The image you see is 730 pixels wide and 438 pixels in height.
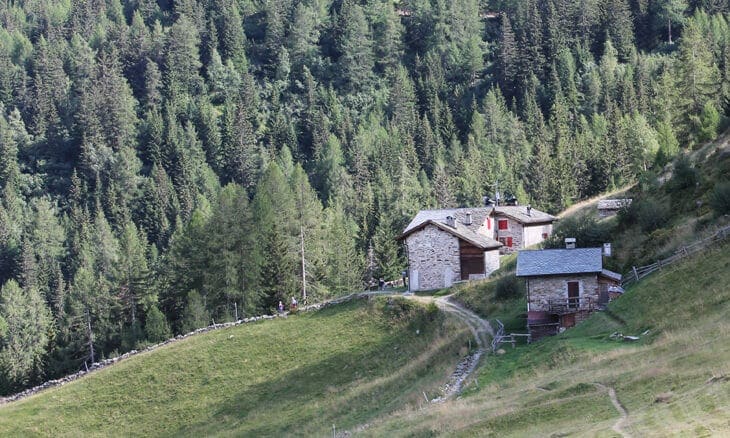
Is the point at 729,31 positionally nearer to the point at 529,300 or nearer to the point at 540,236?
the point at 540,236

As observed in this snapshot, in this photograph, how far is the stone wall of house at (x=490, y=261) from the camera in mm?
81438

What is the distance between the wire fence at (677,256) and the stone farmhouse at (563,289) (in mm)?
988

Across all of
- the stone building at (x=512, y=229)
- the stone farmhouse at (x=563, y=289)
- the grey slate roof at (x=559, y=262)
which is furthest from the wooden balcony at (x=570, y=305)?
the stone building at (x=512, y=229)

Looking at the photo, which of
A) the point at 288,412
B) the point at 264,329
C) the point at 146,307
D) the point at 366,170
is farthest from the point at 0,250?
the point at 288,412

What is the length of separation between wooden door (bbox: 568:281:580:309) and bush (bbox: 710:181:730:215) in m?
10.1

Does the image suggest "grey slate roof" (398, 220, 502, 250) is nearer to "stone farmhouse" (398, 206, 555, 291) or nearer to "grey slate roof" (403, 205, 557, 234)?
"stone farmhouse" (398, 206, 555, 291)

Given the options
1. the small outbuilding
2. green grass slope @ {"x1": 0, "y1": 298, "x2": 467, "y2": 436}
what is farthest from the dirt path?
the small outbuilding

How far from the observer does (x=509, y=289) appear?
70.7 meters

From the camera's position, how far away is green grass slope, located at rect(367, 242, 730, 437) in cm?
3328

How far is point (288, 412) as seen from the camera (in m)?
63.7

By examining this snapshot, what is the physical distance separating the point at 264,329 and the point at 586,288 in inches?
1131

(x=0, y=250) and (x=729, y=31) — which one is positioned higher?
(x=729, y=31)

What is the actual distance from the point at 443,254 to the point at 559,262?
20538 millimetres

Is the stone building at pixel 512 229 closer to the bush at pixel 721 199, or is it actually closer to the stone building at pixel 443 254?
the stone building at pixel 443 254
